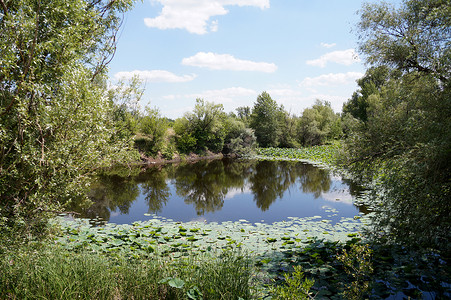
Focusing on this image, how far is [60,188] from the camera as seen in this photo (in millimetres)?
5176

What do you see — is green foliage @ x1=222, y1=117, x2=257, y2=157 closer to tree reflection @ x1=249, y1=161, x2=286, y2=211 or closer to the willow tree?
tree reflection @ x1=249, y1=161, x2=286, y2=211

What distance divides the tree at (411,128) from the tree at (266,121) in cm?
3631

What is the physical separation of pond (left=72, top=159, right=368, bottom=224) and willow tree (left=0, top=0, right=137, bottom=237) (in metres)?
6.14

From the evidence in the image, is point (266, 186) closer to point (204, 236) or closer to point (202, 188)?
point (202, 188)

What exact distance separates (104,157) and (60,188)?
112 cm

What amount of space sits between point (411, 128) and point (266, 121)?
127ft

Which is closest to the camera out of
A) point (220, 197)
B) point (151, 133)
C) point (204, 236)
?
point (204, 236)

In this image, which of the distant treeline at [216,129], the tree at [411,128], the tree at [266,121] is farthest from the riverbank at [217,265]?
the tree at [266,121]

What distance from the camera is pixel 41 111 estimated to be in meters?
4.73

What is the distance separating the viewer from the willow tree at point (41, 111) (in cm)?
454

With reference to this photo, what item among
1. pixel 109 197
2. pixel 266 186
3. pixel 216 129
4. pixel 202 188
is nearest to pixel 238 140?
pixel 216 129

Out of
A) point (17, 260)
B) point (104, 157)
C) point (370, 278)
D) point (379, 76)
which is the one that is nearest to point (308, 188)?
point (379, 76)

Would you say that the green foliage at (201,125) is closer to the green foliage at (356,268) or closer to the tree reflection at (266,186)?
the tree reflection at (266,186)

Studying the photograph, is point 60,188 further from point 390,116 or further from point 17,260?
point 390,116
